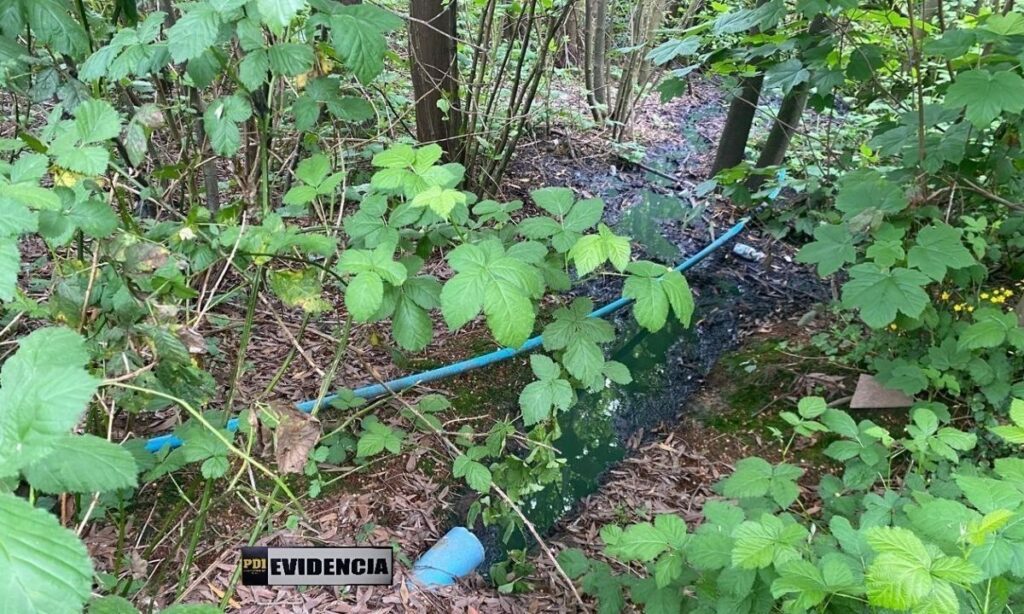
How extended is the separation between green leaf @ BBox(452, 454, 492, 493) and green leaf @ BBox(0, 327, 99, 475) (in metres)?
1.19

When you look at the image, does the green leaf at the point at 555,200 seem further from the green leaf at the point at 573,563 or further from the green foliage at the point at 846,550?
the green leaf at the point at 573,563

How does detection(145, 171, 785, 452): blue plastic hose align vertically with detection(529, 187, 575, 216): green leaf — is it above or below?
below

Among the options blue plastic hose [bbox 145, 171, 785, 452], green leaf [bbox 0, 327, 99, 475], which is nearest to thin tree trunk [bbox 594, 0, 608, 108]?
blue plastic hose [bbox 145, 171, 785, 452]

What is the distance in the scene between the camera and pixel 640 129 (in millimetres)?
6340

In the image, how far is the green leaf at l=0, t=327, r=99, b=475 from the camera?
64 centimetres

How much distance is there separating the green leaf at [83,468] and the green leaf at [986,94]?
2.24 m

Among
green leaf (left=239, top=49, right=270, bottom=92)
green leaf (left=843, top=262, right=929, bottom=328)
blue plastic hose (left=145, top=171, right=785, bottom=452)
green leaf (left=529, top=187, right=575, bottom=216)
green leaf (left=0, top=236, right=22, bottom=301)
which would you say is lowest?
blue plastic hose (left=145, top=171, right=785, bottom=452)

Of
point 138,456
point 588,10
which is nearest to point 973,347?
point 138,456

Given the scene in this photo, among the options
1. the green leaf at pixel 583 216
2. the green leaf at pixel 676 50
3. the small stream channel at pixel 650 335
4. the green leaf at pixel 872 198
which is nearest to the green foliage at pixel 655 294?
the green leaf at pixel 583 216

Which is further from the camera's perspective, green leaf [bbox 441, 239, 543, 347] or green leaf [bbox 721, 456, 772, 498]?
green leaf [bbox 721, 456, 772, 498]

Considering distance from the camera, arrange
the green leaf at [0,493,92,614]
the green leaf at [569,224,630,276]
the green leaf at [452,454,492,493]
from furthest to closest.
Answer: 1. the green leaf at [452,454,492,493]
2. the green leaf at [569,224,630,276]
3. the green leaf at [0,493,92,614]

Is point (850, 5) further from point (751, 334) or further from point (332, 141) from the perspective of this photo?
point (332, 141)

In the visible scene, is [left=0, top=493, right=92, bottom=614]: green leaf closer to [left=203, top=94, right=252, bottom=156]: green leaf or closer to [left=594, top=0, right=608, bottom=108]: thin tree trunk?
[left=203, top=94, right=252, bottom=156]: green leaf

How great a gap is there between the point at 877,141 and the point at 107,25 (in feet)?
9.31
